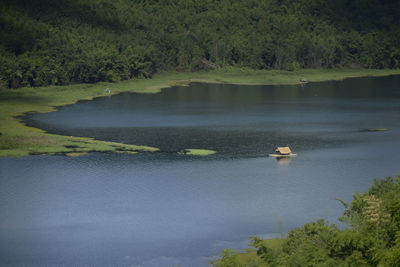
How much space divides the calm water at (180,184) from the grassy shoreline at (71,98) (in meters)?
3.64

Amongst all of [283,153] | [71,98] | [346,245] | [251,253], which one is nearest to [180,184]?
[283,153]

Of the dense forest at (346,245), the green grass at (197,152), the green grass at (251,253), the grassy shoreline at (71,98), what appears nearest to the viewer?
the dense forest at (346,245)

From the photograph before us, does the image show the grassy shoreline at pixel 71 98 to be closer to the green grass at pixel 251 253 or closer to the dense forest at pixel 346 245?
the green grass at pixel 251 253

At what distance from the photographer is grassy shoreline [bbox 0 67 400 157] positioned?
80688mm

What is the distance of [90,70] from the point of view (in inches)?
6368

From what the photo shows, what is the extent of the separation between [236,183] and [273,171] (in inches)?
246

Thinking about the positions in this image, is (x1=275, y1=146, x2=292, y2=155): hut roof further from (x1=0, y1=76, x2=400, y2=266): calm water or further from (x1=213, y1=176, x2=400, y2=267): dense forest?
(x1=213, y1=176, x2=400, y2=267): dense forest

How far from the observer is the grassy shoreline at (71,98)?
8069 cm

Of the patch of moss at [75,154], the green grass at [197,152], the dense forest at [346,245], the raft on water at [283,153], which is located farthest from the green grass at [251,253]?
the patch of moss at [75,154]

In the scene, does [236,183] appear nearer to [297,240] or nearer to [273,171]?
[273,171]

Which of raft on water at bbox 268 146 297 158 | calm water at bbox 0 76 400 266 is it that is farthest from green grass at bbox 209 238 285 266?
raft on water at bbox 268 146 297 158

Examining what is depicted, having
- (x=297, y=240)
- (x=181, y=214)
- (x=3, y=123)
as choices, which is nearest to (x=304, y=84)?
(x=3, y=123)

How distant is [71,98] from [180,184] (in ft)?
247

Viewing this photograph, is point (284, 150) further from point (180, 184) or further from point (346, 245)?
point (346, 245)
